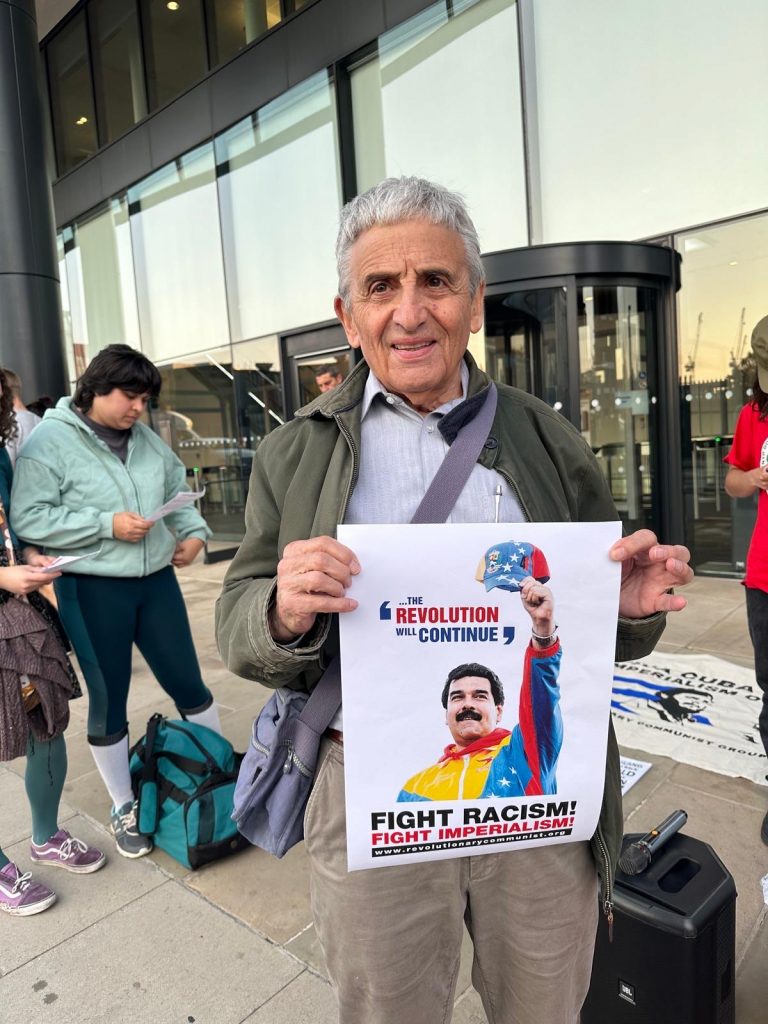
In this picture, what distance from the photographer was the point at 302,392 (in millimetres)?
9164

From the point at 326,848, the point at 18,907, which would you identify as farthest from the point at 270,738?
the point at 18,907

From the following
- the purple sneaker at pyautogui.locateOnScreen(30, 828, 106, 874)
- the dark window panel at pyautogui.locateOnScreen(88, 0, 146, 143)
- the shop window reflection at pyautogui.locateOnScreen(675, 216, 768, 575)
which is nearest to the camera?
the purple sneaker at pyautogui.locateOnScreen(30, 828, 106, 874)

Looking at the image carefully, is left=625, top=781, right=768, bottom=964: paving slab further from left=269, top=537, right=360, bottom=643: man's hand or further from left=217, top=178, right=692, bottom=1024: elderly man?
left=269, top=537, right=360, bottom=643: man's hand

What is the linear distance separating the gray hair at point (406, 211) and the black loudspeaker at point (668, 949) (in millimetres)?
1444

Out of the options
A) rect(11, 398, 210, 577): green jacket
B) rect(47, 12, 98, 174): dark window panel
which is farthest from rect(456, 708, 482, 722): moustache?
rect(47, 12, 98, 174): dark window panel

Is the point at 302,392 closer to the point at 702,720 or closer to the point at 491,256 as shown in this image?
the point at 491,256

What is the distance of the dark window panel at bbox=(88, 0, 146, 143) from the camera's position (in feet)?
34.8

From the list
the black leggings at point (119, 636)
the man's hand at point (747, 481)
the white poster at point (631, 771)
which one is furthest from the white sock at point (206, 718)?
the man's hand at point (747, 481)

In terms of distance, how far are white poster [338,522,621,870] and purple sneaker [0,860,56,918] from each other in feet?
6.44

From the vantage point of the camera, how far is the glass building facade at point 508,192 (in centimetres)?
584

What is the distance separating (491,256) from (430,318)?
534 centimetres

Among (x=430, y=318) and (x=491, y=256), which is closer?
(x=430, y=318)

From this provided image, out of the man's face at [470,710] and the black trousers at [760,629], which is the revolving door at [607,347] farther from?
the man's face at [470,710]

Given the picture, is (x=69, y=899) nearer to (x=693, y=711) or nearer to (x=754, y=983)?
(x=754, y=983)
